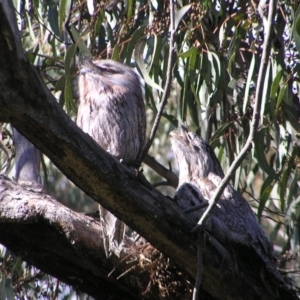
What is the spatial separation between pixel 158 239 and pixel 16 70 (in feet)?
2.97

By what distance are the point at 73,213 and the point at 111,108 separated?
2.90 feet

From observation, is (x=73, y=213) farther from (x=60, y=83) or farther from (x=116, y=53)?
(x=116, y=53)

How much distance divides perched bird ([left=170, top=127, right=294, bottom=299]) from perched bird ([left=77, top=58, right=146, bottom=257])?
30 cm

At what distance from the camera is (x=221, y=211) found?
3283mm

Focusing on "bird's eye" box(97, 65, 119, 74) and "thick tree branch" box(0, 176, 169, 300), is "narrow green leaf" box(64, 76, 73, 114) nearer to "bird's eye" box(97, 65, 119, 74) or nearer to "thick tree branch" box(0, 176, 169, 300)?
"bird's eye" box(97, 65, 119, 74)

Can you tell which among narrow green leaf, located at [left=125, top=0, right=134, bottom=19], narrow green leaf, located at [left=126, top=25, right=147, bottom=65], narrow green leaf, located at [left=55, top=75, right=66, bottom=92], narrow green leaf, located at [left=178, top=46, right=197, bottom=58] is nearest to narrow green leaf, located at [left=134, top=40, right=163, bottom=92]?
narrow green leaf, located at [left=126, top=25, right=147, bottom=65]

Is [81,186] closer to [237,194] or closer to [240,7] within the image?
[237,194]

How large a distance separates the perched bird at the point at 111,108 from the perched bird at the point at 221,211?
30 cm

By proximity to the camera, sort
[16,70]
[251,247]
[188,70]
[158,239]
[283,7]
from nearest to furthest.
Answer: [16,70] → [158,239] → [251,247] → [188,70] → [283,7]

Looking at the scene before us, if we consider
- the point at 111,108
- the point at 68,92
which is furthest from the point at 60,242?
the point at 111,108

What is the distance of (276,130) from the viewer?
150 inches

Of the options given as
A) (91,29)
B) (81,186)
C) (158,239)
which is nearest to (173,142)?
(91,29)

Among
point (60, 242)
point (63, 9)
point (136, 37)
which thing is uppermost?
point (63, 9)

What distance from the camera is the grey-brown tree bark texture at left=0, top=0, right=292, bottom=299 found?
→ 6.80ft
